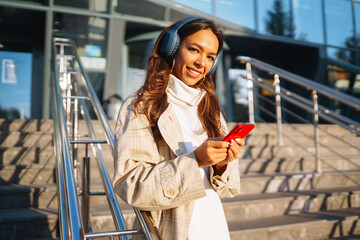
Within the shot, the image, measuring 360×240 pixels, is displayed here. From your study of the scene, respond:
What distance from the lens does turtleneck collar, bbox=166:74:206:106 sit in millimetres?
1295

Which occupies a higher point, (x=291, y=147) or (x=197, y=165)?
(x=197, y=165)

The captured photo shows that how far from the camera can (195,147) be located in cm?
126

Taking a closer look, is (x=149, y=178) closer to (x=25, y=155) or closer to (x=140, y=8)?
(x=25, y=155)

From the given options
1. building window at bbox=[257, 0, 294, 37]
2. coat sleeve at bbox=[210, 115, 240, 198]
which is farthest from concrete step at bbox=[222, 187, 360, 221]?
building window at bbox=[257, 0, 294, 37]

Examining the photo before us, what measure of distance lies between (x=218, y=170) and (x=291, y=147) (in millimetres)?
3254

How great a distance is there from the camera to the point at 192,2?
7.34 metres

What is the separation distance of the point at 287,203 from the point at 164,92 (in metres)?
2.22

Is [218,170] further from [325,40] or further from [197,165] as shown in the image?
[325,40]

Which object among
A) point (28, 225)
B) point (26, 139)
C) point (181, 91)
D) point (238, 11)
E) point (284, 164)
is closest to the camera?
point (181, 91)

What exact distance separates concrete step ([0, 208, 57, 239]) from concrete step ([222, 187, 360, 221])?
1.35m

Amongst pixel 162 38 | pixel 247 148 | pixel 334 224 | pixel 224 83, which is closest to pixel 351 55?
pixel 224 83

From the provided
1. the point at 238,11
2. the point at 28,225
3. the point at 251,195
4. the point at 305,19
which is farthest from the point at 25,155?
the point at 305,19

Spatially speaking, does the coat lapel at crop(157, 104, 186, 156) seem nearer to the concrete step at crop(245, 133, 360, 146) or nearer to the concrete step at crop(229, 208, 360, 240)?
the concrete step at crop(229, 208, 360, 240)

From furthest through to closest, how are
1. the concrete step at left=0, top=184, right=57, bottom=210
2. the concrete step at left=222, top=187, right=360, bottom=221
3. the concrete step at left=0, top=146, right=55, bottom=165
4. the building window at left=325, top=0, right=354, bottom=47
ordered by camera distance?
the building window at left=325, top=0, right=354, bottom=47, the concrete step at left=0, top=146, right=55, bottom=165, the concrete step at left=222, top=187, right=360, bottom=221, the concrete step at left=0, top=184, right=57, bottom=210
